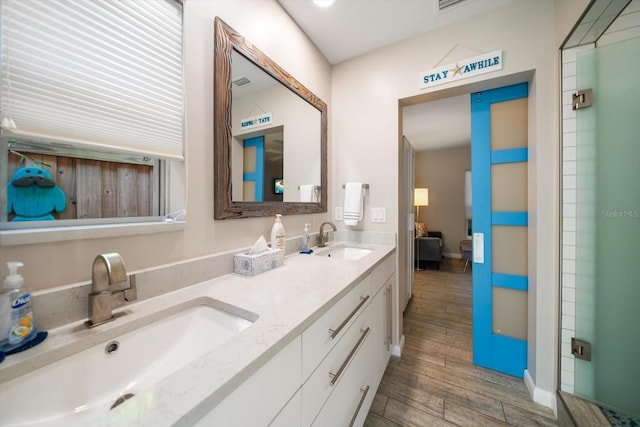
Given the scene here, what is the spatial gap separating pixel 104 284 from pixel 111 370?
0.22 meters

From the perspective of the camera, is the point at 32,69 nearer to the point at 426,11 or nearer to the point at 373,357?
the point at 373,357

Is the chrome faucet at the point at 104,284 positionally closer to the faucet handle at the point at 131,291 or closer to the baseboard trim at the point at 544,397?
the faucet handle at the point at 131,291

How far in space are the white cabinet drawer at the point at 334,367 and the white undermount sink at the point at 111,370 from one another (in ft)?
0.96

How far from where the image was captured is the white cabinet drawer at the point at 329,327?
27.0 inches

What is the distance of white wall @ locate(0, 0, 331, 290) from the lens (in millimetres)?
624

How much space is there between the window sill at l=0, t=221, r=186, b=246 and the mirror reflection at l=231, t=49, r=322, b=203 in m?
0.39

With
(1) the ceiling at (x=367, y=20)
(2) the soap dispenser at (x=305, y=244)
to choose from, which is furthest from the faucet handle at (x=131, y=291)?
(1) the ceiling at (x=367, y=20)

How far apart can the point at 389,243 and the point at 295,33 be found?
1696 millimetres

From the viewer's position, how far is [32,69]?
0.60 meters

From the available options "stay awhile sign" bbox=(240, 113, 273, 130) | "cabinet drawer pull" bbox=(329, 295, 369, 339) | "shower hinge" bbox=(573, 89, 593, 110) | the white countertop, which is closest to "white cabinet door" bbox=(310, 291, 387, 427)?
"cabinet drawer pull" bbox=(329, 295, 369, 339)

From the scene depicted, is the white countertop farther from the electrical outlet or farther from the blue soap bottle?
the electrical outlet

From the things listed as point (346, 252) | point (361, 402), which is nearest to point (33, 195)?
point (361, 402)

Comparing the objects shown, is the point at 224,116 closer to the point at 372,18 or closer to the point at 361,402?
the point at 372,18

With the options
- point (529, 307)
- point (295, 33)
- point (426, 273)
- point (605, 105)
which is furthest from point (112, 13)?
point (426, 273)
